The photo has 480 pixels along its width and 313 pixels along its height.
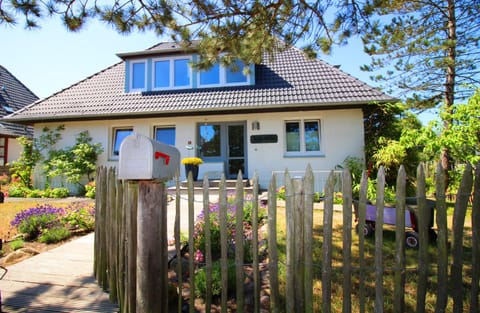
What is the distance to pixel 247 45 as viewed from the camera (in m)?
4.96

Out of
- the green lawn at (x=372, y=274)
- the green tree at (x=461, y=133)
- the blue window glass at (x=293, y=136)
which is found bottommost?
the green lawn at (x=372, y=274)

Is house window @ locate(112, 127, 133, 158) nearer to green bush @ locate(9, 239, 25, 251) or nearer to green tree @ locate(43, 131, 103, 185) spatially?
green tree @ locate(43, 131, 103, 185)

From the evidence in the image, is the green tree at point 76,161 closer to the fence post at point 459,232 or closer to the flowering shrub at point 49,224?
the flowering shrub at point 49,224

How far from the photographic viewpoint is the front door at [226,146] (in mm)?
10617

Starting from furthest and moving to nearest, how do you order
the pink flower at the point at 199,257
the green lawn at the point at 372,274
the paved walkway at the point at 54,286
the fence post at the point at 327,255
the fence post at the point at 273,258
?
the pink flower at the point at 199,257 → the green lawn at the point at 372,274 → the paved walkway at the point at 54,286 → the fence post at the point at 273,258 → the fence post at the point at 327,255

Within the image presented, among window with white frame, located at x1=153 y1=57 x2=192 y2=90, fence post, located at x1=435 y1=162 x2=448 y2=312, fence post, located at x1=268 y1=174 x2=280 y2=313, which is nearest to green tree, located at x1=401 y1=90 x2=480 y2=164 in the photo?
fence post, located at x1=435 y1=162 x2=448 y2=312

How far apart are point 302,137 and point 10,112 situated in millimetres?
17560

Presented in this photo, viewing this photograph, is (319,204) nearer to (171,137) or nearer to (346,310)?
(346,310)

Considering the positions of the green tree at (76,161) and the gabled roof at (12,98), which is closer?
the green tree at (76,161)

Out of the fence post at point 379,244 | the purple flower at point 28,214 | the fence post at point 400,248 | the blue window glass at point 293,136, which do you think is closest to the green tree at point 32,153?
the purple flower at point 28,214

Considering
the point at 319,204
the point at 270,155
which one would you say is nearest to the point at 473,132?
the point at 319,204

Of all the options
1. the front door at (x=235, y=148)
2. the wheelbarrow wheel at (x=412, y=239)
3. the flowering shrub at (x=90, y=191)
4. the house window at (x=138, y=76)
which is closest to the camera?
the wheelbarrow wheel at (x=412, y=239)

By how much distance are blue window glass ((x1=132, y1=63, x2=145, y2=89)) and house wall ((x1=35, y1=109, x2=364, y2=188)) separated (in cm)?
191

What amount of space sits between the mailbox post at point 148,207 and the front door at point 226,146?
329 inches
